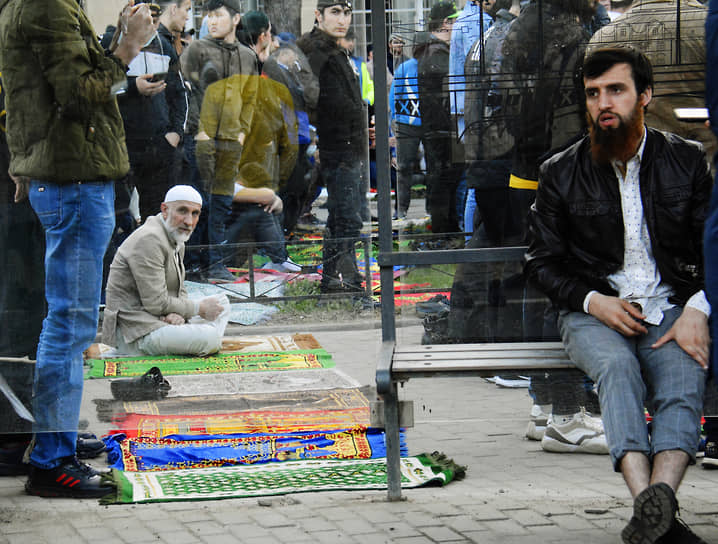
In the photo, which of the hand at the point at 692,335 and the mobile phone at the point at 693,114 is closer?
the hand at the point at 692,335

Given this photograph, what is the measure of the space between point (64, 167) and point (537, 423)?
2577 mm

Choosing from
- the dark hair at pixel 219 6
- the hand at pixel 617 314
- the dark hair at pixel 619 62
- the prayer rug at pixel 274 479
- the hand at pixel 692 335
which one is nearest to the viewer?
the hand at pixel 692 335

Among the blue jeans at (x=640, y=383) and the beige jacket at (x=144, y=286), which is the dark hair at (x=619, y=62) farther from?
the beige jacket at (x=144, y=286)

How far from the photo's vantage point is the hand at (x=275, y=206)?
5.39 m

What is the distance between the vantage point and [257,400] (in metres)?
5.28

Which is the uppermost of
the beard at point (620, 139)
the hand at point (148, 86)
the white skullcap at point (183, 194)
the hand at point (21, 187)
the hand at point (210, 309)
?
the hand at point (148, 86)

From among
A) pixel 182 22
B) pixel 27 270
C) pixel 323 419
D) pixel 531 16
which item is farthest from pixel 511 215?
pixel 27 270

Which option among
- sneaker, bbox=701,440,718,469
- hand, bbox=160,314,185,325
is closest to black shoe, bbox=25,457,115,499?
hand, bbox=160,314,185,325

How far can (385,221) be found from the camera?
488 cm

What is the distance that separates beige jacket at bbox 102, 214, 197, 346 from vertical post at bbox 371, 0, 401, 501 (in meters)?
0.98

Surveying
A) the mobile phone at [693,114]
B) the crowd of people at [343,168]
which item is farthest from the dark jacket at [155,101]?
the mobile phone at [693,114]

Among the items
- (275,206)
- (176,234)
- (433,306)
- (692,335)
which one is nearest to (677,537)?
(692,335)

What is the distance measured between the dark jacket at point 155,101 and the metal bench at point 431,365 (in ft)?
4.63

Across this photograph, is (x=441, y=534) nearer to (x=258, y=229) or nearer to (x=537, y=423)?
(x=537, y=423)
